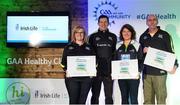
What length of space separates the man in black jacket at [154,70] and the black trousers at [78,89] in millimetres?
893

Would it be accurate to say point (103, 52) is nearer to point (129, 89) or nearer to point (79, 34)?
point (79, 34)

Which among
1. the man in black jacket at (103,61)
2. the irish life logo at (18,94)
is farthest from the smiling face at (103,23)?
the irish life logo at (18,94)

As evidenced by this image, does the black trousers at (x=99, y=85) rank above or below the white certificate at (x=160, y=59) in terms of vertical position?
below

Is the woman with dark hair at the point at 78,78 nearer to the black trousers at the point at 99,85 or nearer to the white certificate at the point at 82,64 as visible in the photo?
the white certificate at the point at 82,64

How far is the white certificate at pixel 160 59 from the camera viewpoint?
562cm

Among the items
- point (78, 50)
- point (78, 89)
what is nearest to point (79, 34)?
point (78, 50)

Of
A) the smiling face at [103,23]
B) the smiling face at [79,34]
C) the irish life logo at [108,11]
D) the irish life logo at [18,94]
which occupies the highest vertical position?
the irish life logo at [108,11]

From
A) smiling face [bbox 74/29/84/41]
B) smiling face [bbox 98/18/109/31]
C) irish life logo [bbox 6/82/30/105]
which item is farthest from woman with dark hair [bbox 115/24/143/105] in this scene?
irish life logo [bbox 6/82/30/105]

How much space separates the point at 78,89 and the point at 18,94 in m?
1.66

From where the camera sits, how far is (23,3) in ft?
21.9

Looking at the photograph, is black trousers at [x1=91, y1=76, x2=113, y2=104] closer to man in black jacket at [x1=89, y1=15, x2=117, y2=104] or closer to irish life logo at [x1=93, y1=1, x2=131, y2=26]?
→ man in black jacket at [x1=89, y1=15, x2=117, y2=104]

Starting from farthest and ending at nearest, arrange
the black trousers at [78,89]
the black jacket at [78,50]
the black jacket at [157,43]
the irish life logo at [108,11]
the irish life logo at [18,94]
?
the irish life logo at [18,94]
the irish life logo at [108,11]
the black jacket at [157,43]
the black jacket at [78,50]
the black trousers at [78,89]

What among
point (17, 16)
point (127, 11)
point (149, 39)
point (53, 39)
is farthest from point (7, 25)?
point (149, 39)

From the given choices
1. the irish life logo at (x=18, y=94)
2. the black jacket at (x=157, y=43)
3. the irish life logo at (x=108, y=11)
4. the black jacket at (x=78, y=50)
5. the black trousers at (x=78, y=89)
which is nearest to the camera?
the black trousers at (x=78, y=89)
